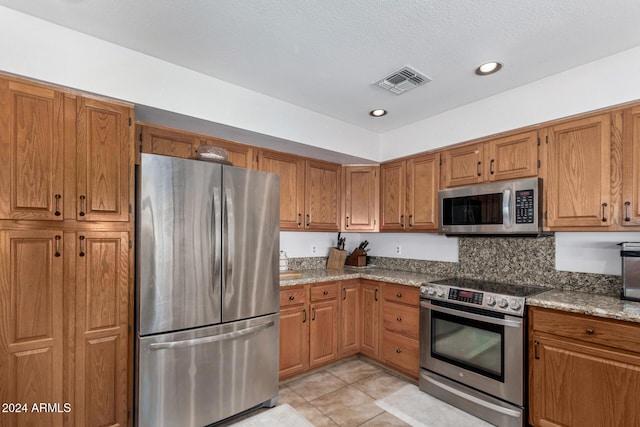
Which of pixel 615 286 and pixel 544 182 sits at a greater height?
pixel 544 182

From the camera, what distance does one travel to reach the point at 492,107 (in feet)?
8.82

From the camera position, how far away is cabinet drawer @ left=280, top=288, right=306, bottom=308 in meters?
2.77

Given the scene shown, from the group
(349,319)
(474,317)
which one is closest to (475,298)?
(474,317)

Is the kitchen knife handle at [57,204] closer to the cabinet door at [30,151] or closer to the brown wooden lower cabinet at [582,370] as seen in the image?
the cabinet door at [30,151]

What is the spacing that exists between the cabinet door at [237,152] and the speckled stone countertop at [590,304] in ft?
8.34

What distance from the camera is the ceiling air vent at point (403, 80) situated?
7.55ft

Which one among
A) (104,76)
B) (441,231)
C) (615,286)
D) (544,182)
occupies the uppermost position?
(104,76)

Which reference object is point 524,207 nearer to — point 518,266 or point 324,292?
point 518,266

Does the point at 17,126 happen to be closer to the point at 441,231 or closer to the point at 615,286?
the point at 441,231

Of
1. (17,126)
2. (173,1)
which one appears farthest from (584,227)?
(17,126)

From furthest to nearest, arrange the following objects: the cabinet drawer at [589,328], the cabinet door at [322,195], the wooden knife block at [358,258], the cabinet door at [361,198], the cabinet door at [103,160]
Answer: the wooden knife block at [358,258] → the cabinet door at [361,198] → the cabinet door at [322,195] → the cabinet door at [103,160] → the cabinet drawer at [589,328]

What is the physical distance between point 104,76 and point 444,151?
2.83 m

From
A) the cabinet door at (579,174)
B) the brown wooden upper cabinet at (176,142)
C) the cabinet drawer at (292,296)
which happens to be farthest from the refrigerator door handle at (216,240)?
the cabinet door at (579,174)

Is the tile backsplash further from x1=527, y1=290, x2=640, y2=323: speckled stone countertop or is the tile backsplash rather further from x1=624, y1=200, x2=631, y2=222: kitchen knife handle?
x1=624, y1=200, x2=631, y2=222: kitchen knife handle
